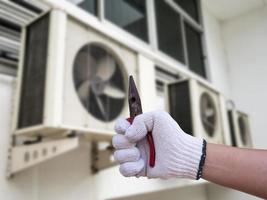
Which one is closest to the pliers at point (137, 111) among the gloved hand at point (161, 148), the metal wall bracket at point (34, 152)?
the gloved hand at point (161, 148)

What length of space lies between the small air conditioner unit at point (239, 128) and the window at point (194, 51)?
664 mm

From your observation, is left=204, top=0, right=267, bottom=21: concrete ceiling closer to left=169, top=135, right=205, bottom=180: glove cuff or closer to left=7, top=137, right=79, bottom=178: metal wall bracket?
left=7, top=137, right=79, bottom=178: metal wall bracket

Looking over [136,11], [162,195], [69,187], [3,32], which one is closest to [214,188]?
[162,195]

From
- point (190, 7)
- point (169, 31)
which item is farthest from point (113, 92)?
point (190, 7)

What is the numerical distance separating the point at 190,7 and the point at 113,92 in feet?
8.88

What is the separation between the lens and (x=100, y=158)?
1484 millimetres

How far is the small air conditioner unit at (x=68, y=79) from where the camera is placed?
3.09ft

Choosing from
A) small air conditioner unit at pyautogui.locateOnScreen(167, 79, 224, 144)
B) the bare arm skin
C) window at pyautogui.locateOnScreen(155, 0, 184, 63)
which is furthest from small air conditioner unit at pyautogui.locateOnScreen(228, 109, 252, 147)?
the bare arm skin

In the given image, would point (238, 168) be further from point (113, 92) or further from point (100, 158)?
point (100, 158)

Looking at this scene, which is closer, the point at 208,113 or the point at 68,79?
the point at 68,79

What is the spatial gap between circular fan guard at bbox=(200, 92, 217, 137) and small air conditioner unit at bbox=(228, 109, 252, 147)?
2.23ft

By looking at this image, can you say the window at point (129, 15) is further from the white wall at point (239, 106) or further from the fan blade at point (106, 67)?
the white wall at point (239, 106)

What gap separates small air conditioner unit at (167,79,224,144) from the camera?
1850 mm

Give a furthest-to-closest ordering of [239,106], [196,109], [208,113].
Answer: [239,106] → [208,113] → [196,109]
